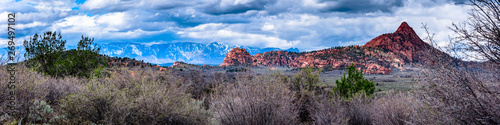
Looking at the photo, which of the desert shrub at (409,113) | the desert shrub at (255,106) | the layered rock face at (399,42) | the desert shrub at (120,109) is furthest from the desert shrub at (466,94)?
the layered rock face at (399,42)

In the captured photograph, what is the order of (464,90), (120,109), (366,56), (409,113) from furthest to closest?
(366,56), (120,109), (409,113), (464,90)

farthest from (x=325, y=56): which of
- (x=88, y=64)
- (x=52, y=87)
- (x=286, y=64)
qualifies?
(x=52, y=87)

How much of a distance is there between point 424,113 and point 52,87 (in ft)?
44.6

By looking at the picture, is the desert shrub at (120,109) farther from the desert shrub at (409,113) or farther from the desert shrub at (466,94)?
the desert shrub at (466,94)

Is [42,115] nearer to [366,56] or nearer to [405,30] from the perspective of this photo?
[366,56]

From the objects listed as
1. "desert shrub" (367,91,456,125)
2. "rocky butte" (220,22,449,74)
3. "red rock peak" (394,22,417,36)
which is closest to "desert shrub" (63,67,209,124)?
"desert shrub" (367,91,456,125)

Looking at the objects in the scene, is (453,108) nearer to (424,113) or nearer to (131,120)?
(424,113)

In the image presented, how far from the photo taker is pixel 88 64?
967 inches

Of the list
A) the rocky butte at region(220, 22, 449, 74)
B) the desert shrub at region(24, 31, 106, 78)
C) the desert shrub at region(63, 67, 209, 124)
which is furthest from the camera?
the rocky butte at region(220, 22, 449, 74)

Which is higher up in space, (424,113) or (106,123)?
(424,113)

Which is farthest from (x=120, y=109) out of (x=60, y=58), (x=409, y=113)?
(x=60, y=58)

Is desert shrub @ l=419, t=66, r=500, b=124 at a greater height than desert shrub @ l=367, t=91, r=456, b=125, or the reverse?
desert shrub @ l=419, t=66, r=500, b=124

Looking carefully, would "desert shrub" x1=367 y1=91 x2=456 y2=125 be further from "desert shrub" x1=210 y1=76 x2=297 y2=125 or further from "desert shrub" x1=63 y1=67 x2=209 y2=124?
"desert shrub" x1=63 y1=67 x2=209 y2=124

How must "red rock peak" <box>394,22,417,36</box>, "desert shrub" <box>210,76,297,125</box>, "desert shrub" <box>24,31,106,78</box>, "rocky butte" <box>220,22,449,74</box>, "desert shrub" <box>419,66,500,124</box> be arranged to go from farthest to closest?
"red rock peak" <box>394,22,417,36</box>, "rocky butte" <box>220,22,449,74</box>, "desert shrub" <box>24,31,106,78</box>, "desert shrub" <box>210,76,297,125</box>, "desert shrub" <box>419,66,500,124</box>
